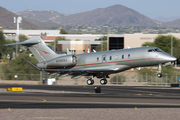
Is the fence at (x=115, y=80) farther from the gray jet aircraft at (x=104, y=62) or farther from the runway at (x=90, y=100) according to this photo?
the gray jet aircraft at (x=104, y=62)

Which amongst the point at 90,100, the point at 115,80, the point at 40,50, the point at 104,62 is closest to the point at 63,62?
the point at 104,62

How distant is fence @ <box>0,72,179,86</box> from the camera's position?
239ft

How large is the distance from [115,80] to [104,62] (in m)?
41.3

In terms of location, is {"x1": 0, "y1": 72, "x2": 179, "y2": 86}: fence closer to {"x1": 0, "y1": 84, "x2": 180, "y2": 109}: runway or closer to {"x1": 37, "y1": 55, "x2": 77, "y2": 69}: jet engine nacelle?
{"x1": 0, "y1": 84, "x2": 180, "y2": 109}: runway

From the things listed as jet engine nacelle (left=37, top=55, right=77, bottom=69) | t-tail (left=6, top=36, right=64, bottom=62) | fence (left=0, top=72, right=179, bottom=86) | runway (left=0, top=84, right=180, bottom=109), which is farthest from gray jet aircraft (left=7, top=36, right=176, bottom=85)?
fence (left=0, top=72, right=179, bottom=86)

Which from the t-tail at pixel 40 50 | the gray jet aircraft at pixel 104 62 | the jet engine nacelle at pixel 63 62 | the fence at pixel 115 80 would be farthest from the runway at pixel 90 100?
the fence at pixel 115 80

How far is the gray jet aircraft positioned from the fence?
3543 centimetres

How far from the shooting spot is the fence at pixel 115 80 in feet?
239

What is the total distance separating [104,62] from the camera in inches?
1384
